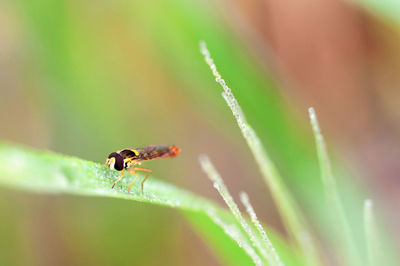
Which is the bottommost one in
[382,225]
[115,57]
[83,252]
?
[382,225]

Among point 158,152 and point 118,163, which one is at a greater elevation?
point 158,152

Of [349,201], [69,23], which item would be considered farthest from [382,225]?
[69,23]

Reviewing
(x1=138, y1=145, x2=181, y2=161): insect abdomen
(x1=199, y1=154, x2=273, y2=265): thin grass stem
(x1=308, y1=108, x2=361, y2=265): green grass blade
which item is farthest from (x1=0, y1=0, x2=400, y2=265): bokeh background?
(x1=199, y1=154, x2=273, y2=265): thin grass stem

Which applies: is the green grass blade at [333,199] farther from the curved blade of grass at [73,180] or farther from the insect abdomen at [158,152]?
the insect abdomen at [158,152]

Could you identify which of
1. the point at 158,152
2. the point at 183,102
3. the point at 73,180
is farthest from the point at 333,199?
the point at 183,102

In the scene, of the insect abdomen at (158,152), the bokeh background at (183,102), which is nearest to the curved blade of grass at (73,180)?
the insect abdomen at (158,152)

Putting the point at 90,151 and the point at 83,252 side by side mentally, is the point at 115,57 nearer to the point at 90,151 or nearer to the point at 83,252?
the point at 90,151

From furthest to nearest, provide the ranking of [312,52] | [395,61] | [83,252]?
[312,52] → [395,61] → [83,252]

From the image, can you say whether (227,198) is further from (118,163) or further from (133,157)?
(133,157)
